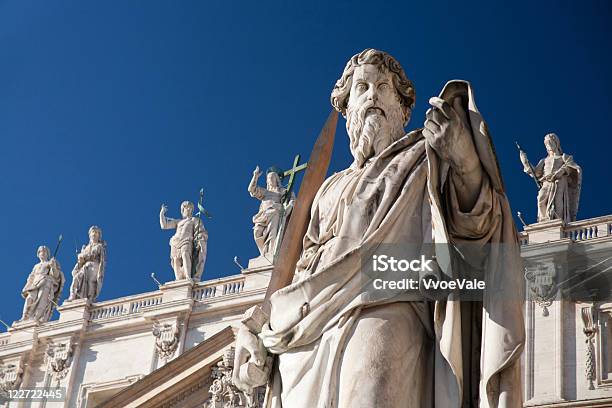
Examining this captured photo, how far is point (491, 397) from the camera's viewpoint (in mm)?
3826

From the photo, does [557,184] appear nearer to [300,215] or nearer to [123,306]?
[123,306]

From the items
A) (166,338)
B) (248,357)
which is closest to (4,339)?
(166,338)

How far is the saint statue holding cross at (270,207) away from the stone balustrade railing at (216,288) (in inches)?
37.8

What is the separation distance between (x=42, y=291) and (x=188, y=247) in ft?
14.4

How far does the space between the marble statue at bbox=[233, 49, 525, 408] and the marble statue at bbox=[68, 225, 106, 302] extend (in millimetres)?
25301

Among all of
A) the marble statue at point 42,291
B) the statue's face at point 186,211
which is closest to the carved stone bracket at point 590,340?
the statue's face at point 186,211

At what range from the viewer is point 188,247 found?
2803 centimetres

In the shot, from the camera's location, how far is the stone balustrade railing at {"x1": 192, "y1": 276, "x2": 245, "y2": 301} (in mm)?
27450

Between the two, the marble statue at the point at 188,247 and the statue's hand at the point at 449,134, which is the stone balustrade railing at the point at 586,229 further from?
the statue's hand at the point at 449,134

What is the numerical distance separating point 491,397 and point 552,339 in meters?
18.8

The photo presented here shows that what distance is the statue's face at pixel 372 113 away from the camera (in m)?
4.70

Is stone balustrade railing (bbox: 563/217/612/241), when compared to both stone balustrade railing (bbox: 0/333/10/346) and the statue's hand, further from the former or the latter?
the statue's hand

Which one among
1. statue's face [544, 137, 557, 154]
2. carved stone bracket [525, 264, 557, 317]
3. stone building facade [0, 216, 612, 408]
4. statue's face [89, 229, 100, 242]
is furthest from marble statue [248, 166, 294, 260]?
carved stone bracket [525, 264, 557, 317]

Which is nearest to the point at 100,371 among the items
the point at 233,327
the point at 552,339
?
the point at 233,327
